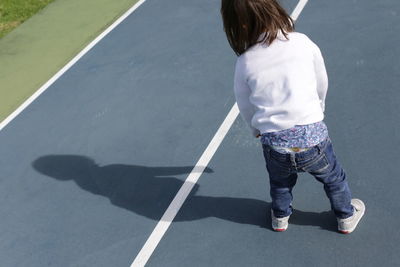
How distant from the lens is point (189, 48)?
6918 mm

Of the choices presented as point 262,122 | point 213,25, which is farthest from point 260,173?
point 213,25

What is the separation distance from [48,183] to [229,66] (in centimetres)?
258

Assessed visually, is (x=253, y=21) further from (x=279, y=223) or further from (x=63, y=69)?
(x=63, y=69)

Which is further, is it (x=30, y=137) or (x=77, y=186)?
(x=30, y=137)

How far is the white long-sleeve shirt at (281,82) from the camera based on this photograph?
10.2 feet

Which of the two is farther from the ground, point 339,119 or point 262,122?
point 262,122

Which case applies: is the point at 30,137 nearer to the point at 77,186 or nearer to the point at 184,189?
the point at 77,186

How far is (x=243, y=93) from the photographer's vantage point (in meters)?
3.32

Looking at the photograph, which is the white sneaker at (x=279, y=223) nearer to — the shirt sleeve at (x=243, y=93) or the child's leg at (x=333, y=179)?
the child's leg at (x=333, y=179)

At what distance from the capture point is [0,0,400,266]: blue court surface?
418 centimetres

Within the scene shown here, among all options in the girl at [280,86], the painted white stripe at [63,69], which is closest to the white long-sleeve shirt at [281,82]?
the girl at [280,86]

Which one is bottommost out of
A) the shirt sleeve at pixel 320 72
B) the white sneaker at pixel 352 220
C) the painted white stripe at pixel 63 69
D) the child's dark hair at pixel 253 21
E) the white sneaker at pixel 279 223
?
the white sneaker at pixel 352 220

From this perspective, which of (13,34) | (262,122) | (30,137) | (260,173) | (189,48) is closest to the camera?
(262,122)

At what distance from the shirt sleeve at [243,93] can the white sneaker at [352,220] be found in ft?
3.62
